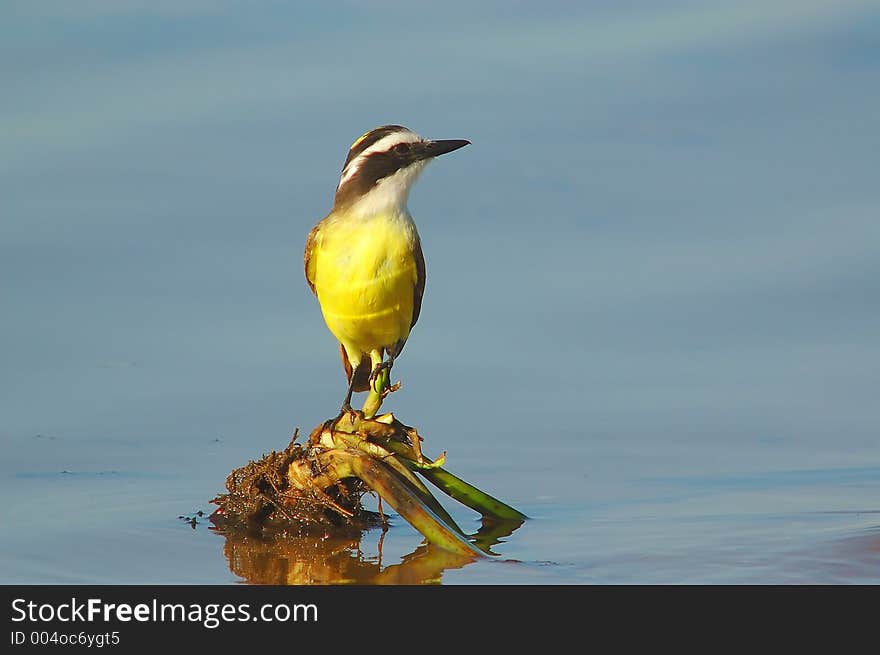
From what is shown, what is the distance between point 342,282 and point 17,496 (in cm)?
215

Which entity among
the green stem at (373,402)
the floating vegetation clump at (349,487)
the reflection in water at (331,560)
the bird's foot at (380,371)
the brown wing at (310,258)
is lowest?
the reflection in water at (331,560)

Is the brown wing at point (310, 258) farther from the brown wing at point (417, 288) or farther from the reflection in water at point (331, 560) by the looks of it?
the reflection in water at point (331, 560)

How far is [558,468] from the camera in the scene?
10.1m

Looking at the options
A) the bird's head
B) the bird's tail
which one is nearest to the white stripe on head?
the bird's head

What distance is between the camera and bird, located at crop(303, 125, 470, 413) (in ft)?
29.0

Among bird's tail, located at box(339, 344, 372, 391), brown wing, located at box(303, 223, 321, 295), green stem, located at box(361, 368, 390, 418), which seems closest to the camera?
green stem, located at box(361, 368, 390, 418)

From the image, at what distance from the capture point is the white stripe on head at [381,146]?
9211mm

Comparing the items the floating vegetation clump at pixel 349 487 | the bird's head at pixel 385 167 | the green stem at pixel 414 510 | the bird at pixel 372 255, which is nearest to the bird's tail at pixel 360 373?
the bird at pixel 372 255

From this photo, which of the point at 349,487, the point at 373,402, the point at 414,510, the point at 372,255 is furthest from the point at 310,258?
the point at 414,510

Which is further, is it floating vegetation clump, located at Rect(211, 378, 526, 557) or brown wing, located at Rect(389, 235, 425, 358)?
brown wing, located at Rect(389, 235, 425, 358)

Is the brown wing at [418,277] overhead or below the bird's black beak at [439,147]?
below

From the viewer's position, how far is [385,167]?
30.2 ft

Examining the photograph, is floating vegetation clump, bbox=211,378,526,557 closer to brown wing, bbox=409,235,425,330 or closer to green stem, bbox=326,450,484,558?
green stem, bbox=326,450,484,558
